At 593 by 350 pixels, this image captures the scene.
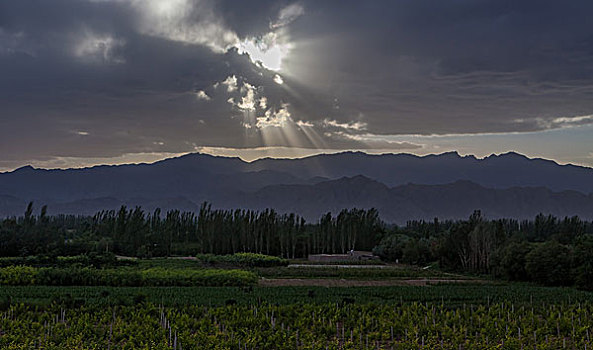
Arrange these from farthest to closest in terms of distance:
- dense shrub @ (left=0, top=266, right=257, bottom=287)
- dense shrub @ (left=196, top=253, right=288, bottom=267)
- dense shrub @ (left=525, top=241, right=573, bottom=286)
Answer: dense shrub @ (left=196, top=253, right=288, bottom=267), dense shrub @ (left=525, top=241, right=573, bottom=286), dense shrub @ (left=0, top=266, right=257, bottom=287)

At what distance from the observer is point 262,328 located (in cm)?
2653

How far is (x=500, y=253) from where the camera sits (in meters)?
58.2

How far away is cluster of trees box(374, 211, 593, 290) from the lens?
48562 millimetres

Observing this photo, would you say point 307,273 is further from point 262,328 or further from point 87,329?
point 87,329

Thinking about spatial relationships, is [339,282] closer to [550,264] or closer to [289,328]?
[550,264]

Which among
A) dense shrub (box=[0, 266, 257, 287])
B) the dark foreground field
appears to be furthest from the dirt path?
the dark foreground field

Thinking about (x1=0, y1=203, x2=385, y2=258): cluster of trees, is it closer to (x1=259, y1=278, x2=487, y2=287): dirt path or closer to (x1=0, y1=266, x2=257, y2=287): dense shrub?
(x1=0, y1=266, x2=257, y2=287): dense shrub

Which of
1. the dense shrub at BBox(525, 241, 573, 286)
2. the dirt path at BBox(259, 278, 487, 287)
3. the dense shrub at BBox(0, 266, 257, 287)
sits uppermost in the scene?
the dense shrub at BBox(525, 241, 573, 286)

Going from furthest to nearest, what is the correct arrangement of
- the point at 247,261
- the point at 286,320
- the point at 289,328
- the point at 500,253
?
1. the point at 247,261
2. the point at 500,253
3. the point at 286,320
4. the point at 289,328

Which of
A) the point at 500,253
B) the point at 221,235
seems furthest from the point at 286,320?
the point at 221,235

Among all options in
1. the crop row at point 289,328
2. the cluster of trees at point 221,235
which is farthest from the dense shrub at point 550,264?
the cluster of trees at point 221,235

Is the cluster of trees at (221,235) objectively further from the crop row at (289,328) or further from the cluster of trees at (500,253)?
the crop row at (289,328)

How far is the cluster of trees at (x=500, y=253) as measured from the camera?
159 feet

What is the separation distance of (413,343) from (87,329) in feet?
46.0
